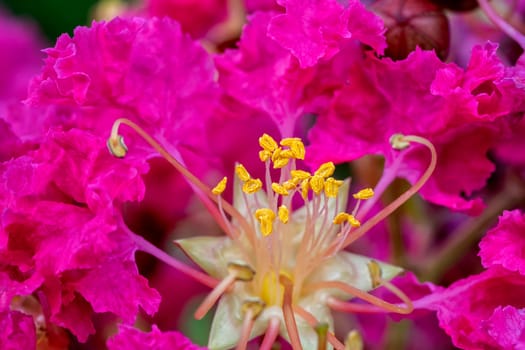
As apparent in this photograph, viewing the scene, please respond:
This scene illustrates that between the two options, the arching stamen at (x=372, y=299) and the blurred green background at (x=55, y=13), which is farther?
the blurred green background at (x=55, y=13)

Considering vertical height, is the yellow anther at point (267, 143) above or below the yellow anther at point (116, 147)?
below

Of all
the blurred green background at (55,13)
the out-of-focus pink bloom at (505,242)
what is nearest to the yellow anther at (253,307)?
the out-of-focus pink bloom at (505,242)

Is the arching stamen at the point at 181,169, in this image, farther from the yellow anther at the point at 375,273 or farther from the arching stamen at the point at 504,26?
the arching stamen at the point at 504,26

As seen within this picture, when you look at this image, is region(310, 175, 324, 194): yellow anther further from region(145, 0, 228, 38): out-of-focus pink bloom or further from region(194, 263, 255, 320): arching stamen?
region(145, 0, 228, 38): out-of-focus pink bloom

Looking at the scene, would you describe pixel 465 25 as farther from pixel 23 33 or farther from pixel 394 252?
pixel 23 33

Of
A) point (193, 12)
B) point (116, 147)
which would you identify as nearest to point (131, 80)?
point (116, 147)

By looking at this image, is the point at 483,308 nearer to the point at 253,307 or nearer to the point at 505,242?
the point at 505,242
